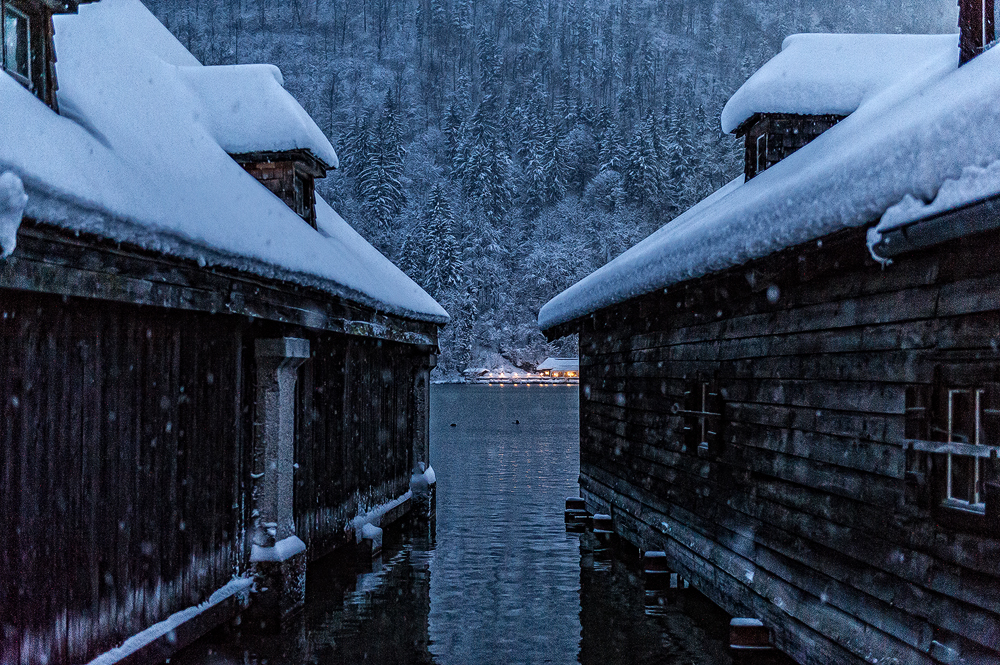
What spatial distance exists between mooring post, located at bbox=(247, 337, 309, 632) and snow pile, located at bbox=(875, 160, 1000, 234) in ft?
19.2

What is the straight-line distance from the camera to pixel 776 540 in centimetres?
735

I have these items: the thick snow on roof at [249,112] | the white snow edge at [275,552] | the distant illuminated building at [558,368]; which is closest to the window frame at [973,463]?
the white snow edge at [275,552]

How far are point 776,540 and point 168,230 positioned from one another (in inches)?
216

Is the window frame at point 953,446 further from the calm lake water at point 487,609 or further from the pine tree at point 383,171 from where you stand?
the pine tree at point 383,171

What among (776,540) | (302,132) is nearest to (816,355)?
(776,540)

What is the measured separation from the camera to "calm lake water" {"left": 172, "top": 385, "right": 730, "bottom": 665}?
802 cm

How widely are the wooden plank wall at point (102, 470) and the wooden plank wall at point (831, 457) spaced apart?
15.8 feet

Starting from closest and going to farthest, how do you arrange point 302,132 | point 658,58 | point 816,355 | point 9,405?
point 9,405 < point 816,355 < point 302,132 < point 658,58

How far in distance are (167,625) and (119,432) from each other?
1.68 m

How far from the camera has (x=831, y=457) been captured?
21.0 ft

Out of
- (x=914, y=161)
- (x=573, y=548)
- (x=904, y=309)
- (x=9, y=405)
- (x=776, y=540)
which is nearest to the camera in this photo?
(x=914, y=161)

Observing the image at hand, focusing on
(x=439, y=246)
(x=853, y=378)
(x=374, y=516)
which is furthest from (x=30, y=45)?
(x=439, y=246)

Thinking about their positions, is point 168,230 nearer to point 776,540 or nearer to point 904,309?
point 904,309

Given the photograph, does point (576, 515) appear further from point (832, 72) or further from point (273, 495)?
point (832, 72)
